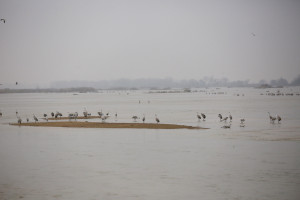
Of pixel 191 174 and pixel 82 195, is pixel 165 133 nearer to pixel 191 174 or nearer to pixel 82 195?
pixel 191 174

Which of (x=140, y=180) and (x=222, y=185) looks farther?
(x=140, y=180)

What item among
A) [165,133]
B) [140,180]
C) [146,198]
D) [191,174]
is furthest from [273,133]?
[146,198]

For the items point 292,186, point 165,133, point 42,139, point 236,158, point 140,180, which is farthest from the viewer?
point 165,133

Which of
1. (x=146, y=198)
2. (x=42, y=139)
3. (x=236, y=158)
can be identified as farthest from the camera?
(x=42, y=139)

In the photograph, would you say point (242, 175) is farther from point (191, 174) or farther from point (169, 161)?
point (169, 161)

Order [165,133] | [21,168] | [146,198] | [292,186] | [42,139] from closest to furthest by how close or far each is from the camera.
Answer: [146,198]
[292,186]
[21,168]
[42,139]
[165,133]

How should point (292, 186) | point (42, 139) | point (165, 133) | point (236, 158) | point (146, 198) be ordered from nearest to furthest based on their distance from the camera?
point (146, 198), point (292, 186), point (236, 158), point (42, 139), point (165, 133)

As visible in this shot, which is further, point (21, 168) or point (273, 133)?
point (273, 133)

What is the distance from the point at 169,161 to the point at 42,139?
13082mm

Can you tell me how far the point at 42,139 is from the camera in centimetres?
2848

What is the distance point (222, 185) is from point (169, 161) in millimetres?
5015

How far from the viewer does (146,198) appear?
1327 centimetres

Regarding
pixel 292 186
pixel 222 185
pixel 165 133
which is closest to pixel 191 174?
pixel 222 185

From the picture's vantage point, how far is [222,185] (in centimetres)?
1470
